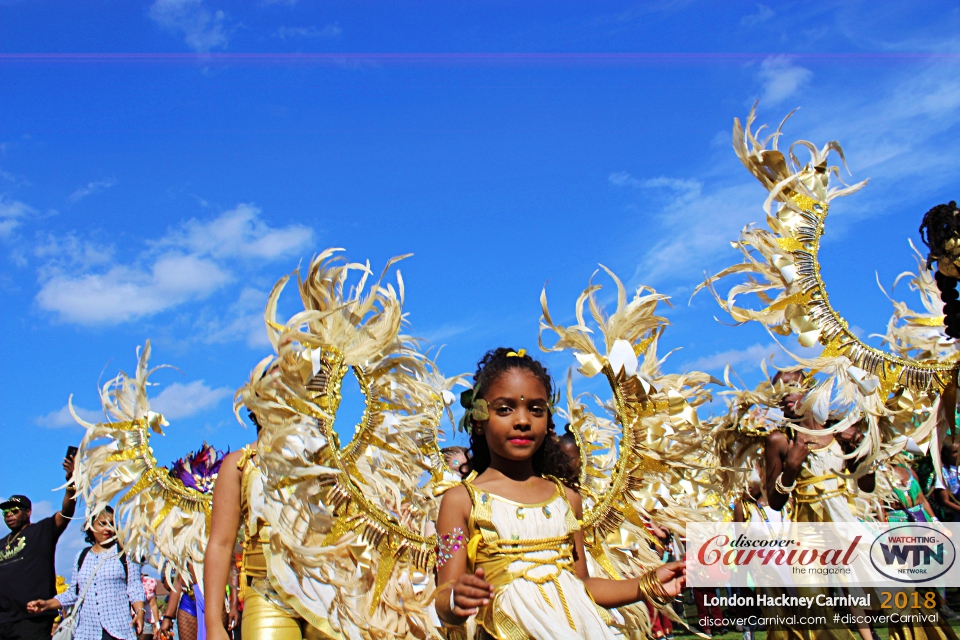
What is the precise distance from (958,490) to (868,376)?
5.13 meters

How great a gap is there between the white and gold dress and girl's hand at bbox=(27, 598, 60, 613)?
5316mm

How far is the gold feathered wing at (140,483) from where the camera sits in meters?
5.31

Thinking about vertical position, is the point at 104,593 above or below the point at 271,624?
above

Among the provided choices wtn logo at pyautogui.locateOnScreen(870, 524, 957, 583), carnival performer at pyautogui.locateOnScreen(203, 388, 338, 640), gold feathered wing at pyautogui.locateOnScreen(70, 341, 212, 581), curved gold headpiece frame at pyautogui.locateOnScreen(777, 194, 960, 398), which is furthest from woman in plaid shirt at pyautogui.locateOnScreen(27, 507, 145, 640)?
wtn logo at pyautogui.locateOnScreen(870, 524, 957, 583)

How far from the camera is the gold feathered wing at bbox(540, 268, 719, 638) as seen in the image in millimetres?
3977

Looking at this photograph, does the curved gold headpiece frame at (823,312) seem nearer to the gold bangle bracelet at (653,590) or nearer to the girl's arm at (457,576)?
the gold bangle bracelet at (653,590)

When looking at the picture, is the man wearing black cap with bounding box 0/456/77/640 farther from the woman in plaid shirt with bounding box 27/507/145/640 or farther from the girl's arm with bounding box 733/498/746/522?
the girl's arm with bounding box 733/498/746/522

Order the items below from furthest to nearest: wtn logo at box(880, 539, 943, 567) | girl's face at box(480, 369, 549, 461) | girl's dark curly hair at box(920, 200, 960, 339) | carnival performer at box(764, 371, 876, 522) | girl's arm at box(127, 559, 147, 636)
→ 1. girl's arm at box(127, 559, 147, 636)
2. wtn logo at box(880, 539, 943, 567)
3. carnival performer at box(764, 371, 876, 522)
4. girl's dark curly hair at box(920, 200, 960, 339)
5. girl's face at box(480, 369, 549, 461)

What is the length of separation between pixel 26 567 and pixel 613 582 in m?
5.88

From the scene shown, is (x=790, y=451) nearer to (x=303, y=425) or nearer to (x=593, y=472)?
(x=593, y=472)

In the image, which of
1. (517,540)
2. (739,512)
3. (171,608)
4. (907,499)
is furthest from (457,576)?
(907,499)

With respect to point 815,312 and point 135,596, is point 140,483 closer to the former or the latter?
point 135,596

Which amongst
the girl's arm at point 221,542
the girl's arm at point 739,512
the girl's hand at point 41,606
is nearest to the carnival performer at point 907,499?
the girl's arm at point 739,512

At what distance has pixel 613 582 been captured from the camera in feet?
11.3
